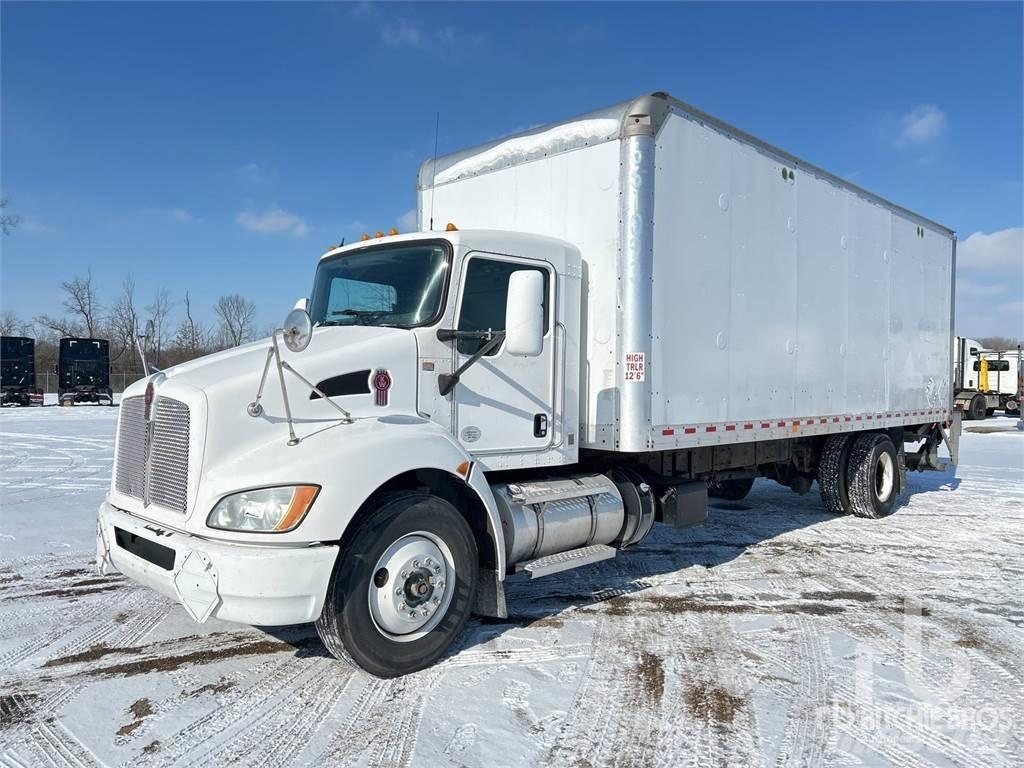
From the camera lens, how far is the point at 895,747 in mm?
3477

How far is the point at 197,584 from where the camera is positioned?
3625mm

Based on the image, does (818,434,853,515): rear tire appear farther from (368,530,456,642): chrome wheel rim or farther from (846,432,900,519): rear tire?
(368,530,456,642): chrome wheel rim

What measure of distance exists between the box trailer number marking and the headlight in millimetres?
2637

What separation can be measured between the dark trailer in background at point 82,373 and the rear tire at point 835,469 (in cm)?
3257

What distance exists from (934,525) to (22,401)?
117ft

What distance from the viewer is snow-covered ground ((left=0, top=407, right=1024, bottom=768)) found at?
344 cm

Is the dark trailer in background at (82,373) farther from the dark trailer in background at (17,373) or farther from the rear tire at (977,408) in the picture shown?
the rear tire at (977,408)

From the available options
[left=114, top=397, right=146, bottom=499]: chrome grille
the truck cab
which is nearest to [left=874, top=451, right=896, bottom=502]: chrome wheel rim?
the truck cab

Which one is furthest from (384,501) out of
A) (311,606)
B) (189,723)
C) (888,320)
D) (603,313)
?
(888,320)

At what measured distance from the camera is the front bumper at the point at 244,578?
3.58 metres

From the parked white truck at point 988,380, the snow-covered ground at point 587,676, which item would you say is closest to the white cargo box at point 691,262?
the snow-covered ground at point 587,676

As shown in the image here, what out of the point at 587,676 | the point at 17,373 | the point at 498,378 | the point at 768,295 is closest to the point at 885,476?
the point at 768,295

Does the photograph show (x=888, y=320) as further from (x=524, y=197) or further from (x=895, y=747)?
(x=895, y=747)

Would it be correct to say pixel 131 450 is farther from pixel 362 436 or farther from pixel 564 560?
pixel 564 560
